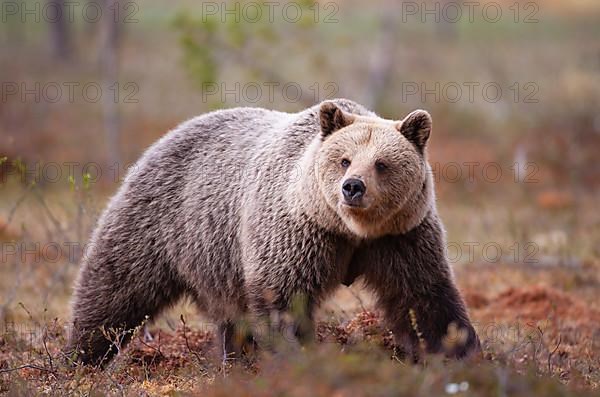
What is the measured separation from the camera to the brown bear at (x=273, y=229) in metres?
6.02

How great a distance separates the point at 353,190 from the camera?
5629 mm

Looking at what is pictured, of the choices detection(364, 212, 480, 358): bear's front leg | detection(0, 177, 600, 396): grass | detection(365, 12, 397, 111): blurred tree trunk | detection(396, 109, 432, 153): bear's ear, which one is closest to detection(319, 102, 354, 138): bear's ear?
detection(396, 109, 432, 153): bear's ear

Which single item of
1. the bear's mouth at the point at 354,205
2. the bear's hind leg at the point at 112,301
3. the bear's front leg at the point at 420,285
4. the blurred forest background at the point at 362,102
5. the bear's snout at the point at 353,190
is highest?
the bear's snout at the point at 353,190

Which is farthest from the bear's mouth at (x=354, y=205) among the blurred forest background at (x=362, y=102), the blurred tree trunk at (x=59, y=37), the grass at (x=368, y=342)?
the blurred tree trunk at (x=59, y=37)

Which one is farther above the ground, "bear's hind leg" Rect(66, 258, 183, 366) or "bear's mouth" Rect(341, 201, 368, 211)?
"bear's mouth" Rect(341, 201, 368, 211)

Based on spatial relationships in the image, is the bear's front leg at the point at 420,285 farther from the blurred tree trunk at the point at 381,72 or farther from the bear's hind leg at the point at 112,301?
the blurred tree trunk at the point at 381,72

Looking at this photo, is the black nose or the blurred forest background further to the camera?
the blurred forest background

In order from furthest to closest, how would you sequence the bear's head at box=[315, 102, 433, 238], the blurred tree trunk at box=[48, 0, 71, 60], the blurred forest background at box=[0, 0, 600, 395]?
the blurred tree trunk at box=[48, 0, 71, 60] < the blurred forest background at box=[0, 0, 600, 395] < the bear's head at box=[315, 102, 433, 238]

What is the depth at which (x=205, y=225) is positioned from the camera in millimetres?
7078

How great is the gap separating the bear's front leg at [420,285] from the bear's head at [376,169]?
187 millimetres

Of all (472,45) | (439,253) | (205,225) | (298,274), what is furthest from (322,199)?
(472,45)

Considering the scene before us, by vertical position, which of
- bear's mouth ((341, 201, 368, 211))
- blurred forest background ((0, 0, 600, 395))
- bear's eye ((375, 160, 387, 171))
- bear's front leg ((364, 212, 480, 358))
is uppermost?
bear's eye ((375, 160, 387, 171))

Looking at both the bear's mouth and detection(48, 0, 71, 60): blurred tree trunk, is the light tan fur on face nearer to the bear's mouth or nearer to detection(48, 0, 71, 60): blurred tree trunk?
the bear's mouth

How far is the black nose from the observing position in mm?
5617
